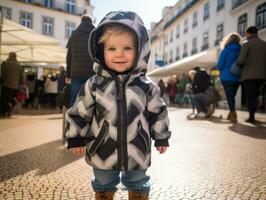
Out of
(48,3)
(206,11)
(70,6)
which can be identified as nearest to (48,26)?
(48,3)

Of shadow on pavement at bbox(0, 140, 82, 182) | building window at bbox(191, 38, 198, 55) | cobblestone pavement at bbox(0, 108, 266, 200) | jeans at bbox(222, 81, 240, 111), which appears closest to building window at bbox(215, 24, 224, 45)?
building window at bbox(191, 38, 198, 55)

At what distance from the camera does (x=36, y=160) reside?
138 inches

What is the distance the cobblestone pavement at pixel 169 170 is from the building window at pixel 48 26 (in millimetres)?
30864

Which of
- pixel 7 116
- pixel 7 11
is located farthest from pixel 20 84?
pixel 7 11

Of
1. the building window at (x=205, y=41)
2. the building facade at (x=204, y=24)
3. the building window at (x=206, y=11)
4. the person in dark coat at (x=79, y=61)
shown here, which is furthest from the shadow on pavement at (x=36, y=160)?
the building window at (x=206, y=11)

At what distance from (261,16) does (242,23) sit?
2253mm

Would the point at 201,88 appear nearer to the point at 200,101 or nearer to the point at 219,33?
the point at 200,101

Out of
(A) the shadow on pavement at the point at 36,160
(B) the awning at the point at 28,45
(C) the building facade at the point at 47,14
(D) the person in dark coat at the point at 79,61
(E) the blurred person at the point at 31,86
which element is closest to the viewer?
(A) the shadow on pavement at the point at 36,160

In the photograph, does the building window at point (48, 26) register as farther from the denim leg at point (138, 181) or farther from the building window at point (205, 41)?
the denim leg at point (138, 181)

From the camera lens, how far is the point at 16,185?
2588 millimetres

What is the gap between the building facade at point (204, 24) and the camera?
2033 cm

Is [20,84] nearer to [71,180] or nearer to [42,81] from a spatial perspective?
[42,81]

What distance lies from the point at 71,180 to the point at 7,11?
32.3 metres

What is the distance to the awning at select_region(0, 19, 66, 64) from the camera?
387 inches
